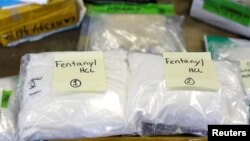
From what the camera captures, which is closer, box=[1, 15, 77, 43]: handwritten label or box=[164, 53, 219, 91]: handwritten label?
box=[164, 53, 219, 91]: handwritten label

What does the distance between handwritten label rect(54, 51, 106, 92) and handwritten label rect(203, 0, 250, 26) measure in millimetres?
342

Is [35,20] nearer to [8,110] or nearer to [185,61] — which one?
[8,110]

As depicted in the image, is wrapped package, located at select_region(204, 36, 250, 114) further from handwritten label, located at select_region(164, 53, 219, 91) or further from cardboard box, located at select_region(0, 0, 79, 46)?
cardboard box, located at select_region(0, 0, 79, 46)

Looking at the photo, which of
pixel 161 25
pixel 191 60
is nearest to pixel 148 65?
pixel 191 60

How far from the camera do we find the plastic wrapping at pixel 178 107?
0.51m

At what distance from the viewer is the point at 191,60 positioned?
1.86ft

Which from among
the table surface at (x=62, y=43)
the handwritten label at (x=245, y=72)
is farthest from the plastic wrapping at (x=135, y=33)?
the handwritten label at (x=245, y=72)

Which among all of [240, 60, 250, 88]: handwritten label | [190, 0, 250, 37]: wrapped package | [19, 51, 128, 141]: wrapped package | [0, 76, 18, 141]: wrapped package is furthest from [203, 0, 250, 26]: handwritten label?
[0, 76, 18, 141]: wrapped package

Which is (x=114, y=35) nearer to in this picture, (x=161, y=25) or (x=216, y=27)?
(x=161, y=25)

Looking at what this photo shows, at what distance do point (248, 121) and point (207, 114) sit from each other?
71 millimetres

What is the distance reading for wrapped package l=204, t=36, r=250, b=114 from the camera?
66 cm

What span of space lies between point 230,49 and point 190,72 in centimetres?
22

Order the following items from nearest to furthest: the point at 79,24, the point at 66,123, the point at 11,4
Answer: the point at 66,123 < the point at 11,4 < the point at 79,24

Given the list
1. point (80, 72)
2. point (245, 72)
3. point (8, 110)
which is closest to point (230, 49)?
point (245, 72)
